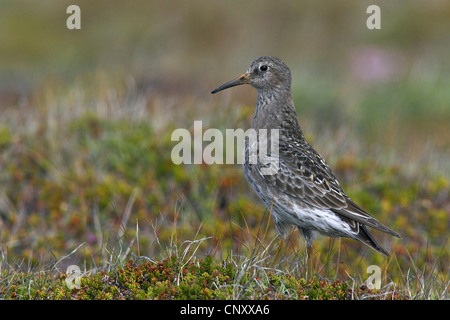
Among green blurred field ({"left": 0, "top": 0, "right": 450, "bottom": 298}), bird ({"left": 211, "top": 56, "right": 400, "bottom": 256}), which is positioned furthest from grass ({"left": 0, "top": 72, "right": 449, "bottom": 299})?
bird ({"left": 211, "top": 56, "right": 400, "bottom": 256})

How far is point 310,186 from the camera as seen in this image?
6.39 meters

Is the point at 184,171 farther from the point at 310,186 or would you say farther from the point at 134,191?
the point at 310,186

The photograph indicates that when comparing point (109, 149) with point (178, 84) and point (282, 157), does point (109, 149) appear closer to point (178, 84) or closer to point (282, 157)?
point (282, 157)

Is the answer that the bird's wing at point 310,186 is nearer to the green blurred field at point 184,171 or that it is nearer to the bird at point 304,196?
the bird at point 304,196

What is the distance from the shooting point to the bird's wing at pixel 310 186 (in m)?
6.32

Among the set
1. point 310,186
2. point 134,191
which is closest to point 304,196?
point 310,186

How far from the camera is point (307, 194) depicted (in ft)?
20.8

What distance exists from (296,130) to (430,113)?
1086 cm

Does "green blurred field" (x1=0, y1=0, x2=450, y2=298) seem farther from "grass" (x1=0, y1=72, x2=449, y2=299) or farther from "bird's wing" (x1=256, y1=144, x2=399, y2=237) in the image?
"bird's wing" (x1=256, y1=144, x2=399, y2=237)

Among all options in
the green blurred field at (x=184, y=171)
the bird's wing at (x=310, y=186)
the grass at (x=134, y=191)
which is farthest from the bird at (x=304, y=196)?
the grass at (x=134, y=191)

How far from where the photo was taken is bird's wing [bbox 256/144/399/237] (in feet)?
20.7

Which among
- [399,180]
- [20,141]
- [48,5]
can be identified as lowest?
[399,180]

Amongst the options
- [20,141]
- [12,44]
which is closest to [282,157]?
[20,141]

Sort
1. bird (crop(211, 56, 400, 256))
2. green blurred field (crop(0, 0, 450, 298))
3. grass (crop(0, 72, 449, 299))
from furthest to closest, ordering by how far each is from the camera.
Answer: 1. grass (crop(0, 72, 449, 299))
2. green blurred field (crop(0, 0, 450, 298))
3. bird (crop(211, 56, 400, 256))
